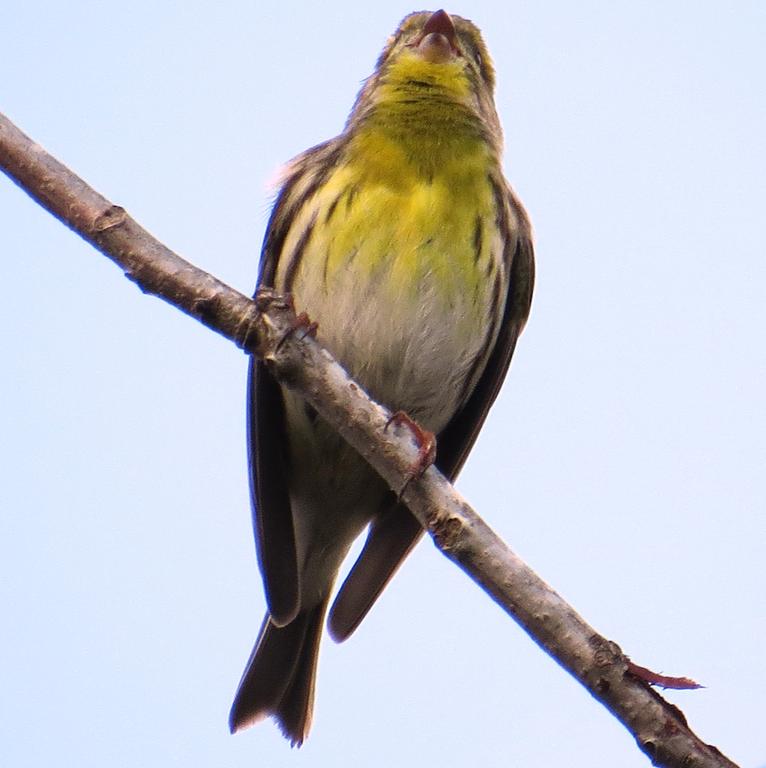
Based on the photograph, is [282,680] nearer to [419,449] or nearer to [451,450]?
[451,450]

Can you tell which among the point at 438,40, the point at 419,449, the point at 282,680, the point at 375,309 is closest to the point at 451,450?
the point at 375,309

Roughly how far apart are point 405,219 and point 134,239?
1.30 meters

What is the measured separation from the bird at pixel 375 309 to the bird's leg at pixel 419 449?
3.36 feet

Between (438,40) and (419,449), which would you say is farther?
(438,40)

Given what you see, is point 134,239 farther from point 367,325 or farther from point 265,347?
point 367,325

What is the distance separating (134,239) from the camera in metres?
2.90

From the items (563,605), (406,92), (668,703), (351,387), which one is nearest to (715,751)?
(668,703)

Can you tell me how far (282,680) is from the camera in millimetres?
4250

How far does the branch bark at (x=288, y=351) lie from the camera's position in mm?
2658

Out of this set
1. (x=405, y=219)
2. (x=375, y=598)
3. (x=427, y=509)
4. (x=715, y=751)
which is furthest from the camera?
(x=375, y=598)

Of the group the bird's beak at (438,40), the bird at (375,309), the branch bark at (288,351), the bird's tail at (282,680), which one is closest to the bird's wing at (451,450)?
the bird at (375,309)

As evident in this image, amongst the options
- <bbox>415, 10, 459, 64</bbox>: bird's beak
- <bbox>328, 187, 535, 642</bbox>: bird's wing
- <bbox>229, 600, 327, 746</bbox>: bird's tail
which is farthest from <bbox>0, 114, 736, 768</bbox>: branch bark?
<bbox>415, 10, 459, 64</bbox>: bird's beak

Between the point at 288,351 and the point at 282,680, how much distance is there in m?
1.73

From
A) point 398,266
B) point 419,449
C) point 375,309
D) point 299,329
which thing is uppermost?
point 398,266
